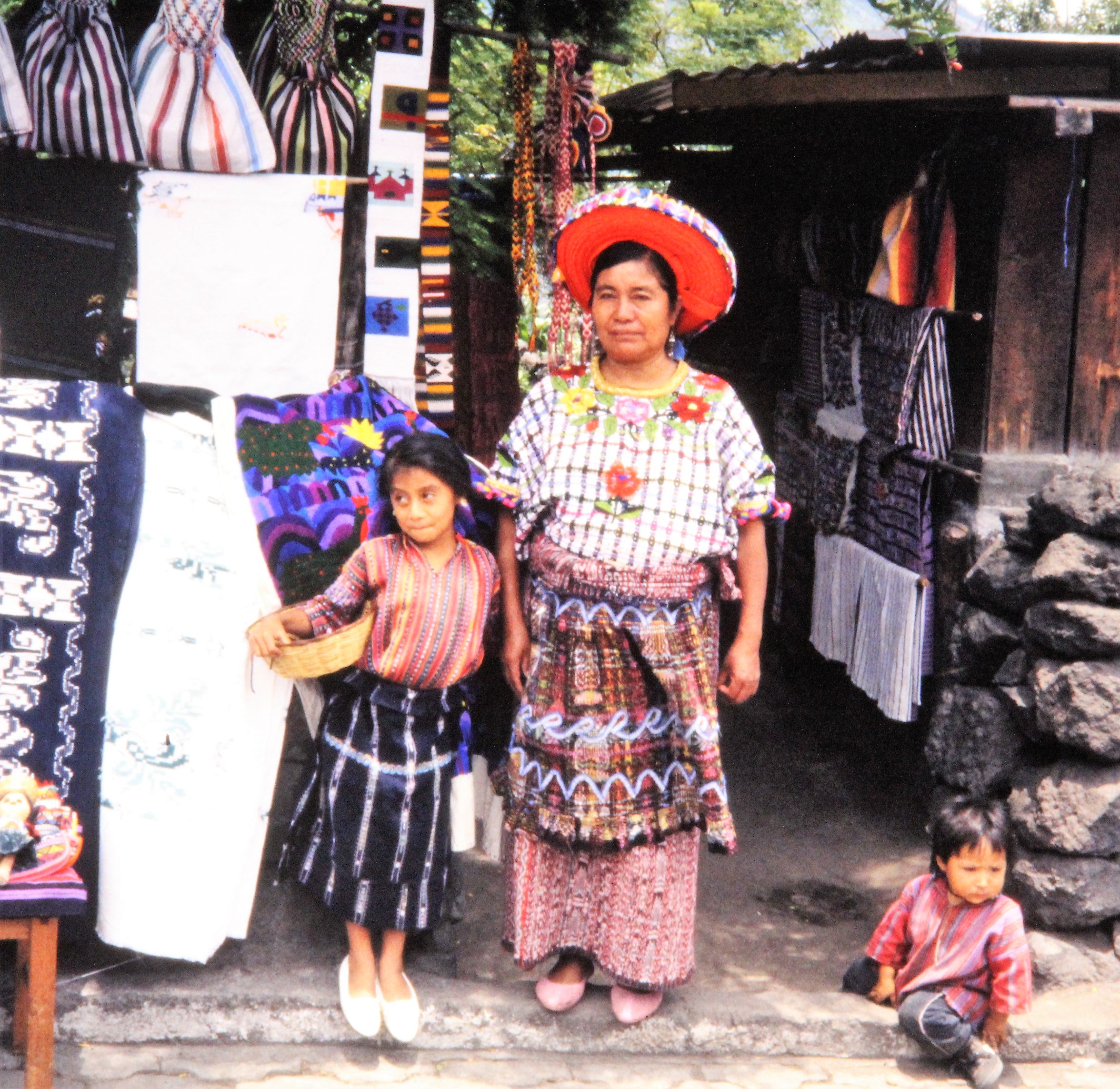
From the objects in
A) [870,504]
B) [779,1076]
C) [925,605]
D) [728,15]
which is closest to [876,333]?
[870,504]

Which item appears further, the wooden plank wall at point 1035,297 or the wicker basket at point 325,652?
the wooden plank wall at point 1035,297

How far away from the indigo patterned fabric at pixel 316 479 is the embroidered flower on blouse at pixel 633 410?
1.50ft

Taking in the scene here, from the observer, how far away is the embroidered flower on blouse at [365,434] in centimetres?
381

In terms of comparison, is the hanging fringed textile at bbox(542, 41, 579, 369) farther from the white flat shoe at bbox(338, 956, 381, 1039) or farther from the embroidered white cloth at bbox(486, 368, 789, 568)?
the white flat shoe at bbox(338, 956, 381, 1039)

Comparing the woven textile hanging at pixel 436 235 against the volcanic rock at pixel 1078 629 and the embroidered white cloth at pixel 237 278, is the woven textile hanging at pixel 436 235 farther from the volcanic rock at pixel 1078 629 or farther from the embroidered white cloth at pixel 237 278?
the volcanic rock at pixel 1078 629

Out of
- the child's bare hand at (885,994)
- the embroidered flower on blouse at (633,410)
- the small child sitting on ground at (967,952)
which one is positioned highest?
the embroidered flower on blouse at (633,410)

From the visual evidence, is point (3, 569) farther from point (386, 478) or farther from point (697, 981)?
point (697, 981)

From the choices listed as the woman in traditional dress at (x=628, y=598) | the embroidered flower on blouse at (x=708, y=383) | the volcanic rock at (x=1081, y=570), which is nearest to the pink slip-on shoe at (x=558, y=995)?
the woman in traditional dress at (x=628, y=598)

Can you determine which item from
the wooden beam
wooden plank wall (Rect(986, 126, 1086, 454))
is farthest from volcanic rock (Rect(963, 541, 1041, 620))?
the wooden beam

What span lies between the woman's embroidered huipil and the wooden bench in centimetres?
116

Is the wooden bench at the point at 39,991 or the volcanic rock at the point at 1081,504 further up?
the volcanic rock at the point at 1081,504

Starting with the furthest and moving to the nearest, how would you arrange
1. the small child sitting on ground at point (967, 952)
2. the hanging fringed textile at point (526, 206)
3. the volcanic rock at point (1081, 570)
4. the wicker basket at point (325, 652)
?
the hanging fringed textile at point (526, 206) → the volcanic rock at point (1081, 570) → the small child sitting on ground at point (967, 952) → the wicker basket at point (325, 652)

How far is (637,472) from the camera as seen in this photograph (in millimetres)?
3322

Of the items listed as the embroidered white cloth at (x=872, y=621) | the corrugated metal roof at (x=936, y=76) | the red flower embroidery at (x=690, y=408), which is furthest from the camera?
the embroidered white cloth at (x=872, y=621)
